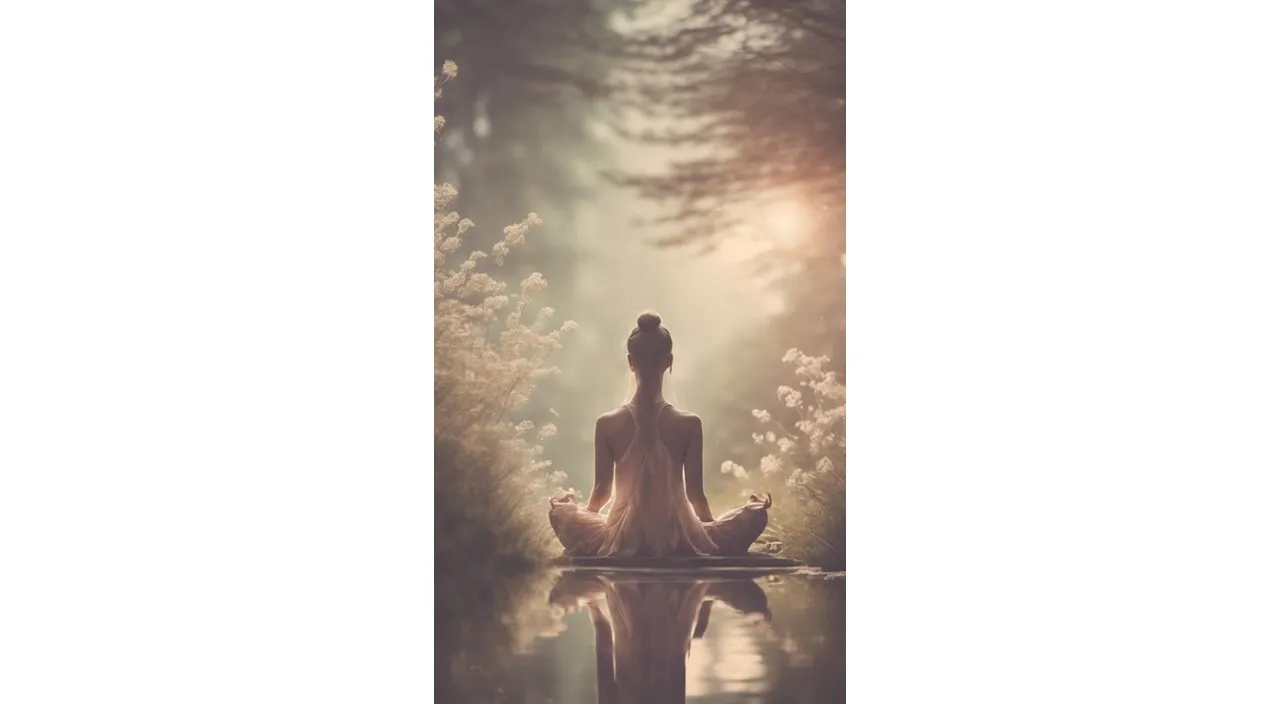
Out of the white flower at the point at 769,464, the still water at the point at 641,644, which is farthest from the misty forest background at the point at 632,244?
the still water at the point at 641,644

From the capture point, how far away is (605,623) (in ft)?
9.38

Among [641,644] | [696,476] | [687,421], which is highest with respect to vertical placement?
[687,421]

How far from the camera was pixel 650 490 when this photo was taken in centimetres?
289

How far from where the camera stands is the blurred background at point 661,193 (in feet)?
9.50

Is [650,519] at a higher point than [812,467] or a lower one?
lower

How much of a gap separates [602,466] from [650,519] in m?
0.20

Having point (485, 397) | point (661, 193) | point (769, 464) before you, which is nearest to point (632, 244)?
point (661, 193)

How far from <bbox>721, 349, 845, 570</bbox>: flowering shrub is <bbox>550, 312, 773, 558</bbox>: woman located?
0.25ft

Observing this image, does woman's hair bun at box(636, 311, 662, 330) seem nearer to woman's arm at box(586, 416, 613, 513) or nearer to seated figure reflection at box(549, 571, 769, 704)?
woman's arm at box(586, 416, 613, 513)

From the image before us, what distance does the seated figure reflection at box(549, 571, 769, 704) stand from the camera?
2.84 m

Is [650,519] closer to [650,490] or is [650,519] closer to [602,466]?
[650,490]
